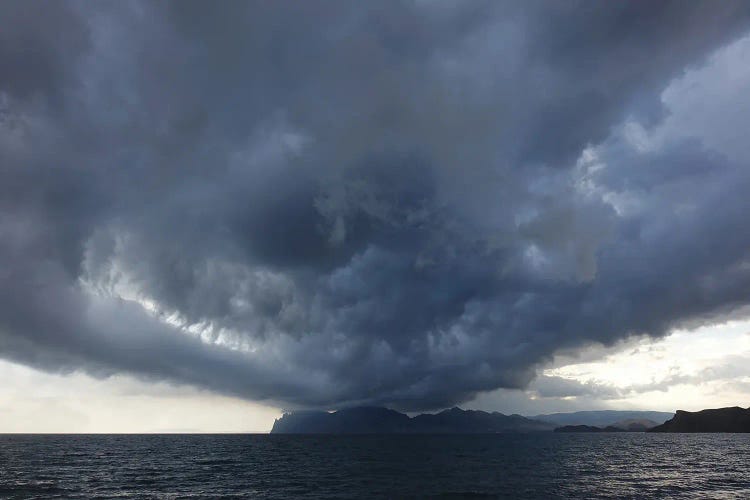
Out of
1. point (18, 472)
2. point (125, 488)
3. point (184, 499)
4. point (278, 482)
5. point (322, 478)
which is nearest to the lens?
point (184, 499)

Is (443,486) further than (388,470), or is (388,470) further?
(388,470)

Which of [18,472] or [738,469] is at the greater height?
[18,472]

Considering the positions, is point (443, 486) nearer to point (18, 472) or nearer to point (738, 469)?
point (738, 469)

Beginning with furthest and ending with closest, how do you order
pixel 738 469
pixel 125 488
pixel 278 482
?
1. pixel 738 469
2. pixel 278 482
3. pixel 125 488

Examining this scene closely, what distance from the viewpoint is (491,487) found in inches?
2788

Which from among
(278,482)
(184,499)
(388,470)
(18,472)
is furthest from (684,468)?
(18,472)

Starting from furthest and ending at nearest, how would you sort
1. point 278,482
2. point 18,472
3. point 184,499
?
point 18,472 → point 278,482 → point 184,499

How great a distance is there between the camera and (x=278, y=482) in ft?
257

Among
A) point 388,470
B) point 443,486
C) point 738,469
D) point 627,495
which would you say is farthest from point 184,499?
point 738,469

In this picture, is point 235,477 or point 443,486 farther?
point 235,477

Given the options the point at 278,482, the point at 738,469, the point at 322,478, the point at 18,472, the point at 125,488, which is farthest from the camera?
the point at 738,469

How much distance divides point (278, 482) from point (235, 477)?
1160cm

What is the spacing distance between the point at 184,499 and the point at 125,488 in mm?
17669

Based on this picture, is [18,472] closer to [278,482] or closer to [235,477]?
[235,477]
